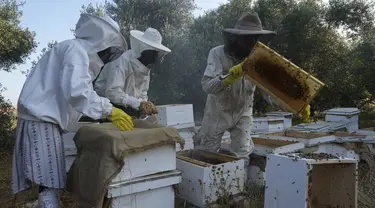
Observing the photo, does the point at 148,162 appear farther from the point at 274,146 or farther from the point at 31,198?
the point at 31,198

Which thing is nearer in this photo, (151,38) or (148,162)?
(148,162)

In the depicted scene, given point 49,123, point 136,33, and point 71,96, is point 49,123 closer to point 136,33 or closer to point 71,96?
point 71,96

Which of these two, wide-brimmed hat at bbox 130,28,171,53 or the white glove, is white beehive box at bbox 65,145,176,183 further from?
wide-brimmed hat at bbox 130,28,171,53

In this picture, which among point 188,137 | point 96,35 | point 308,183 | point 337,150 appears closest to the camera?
point 308,183

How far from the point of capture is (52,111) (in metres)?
2.23

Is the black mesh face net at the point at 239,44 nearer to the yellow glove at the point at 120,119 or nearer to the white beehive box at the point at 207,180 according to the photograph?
the white beehive box at the point at 207,180

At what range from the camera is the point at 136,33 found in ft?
12.2

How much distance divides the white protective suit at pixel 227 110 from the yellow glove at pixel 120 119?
1262 mm

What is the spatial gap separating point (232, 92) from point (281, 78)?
779 mm

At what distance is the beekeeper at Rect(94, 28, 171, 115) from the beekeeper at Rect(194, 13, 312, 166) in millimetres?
588

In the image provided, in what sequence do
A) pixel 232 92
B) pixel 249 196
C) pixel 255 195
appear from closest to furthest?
pixel 249 196
pixel 255 195
pixel 232 92

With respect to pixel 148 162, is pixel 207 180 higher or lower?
lower

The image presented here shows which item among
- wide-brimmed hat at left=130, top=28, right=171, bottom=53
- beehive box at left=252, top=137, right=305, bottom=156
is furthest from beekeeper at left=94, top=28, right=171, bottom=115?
beehive box at left=252, top=137, right=305, bottom=156

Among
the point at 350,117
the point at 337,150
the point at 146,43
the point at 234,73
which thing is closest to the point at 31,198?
the point at 146,43
